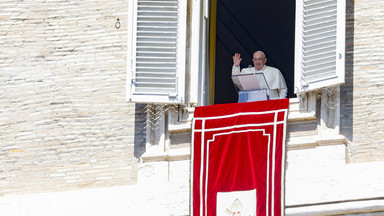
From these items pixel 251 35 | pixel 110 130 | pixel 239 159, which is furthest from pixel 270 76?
pixel 251 35

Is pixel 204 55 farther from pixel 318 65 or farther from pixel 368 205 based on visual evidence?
pixel 368 205

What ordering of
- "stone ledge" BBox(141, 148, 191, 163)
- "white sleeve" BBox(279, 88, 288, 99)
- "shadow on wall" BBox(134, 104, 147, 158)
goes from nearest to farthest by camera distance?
1. "stone ledge" BBox(141, 148, 191, 163)
2. "shadow on wall" BBox(134, 104, 147, 158)
3. "white sleeve" BBox(279, 88, 288, 99)

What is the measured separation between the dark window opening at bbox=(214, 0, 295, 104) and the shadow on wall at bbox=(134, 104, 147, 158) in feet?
9.29

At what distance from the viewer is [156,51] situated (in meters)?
14.4

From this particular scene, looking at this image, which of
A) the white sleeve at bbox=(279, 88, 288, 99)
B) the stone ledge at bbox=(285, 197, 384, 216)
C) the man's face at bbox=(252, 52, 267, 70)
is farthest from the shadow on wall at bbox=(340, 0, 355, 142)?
the man's face at bbox=(252, 52, 267, 70)

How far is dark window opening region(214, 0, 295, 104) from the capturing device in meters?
17.5

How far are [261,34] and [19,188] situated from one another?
16.2ft

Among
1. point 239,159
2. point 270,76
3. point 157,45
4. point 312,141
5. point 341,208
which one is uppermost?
point 157,45

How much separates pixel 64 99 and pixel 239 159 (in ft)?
6.70

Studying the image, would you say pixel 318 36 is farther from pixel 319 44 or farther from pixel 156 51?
pixel 156 51

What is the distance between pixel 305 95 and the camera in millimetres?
13883

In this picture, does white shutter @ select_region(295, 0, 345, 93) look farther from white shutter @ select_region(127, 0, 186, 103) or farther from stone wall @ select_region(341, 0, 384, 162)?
white shutter @ select_region(127, 0, 186, 103)

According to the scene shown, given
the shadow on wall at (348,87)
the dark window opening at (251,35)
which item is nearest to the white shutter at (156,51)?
the shadow on wall at (348,87)

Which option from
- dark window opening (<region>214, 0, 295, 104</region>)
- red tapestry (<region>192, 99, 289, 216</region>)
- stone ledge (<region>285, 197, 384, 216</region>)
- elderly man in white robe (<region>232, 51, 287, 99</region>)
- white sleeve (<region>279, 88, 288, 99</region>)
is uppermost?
dark window opening (<region>214, 0, 295, 104</region>)
